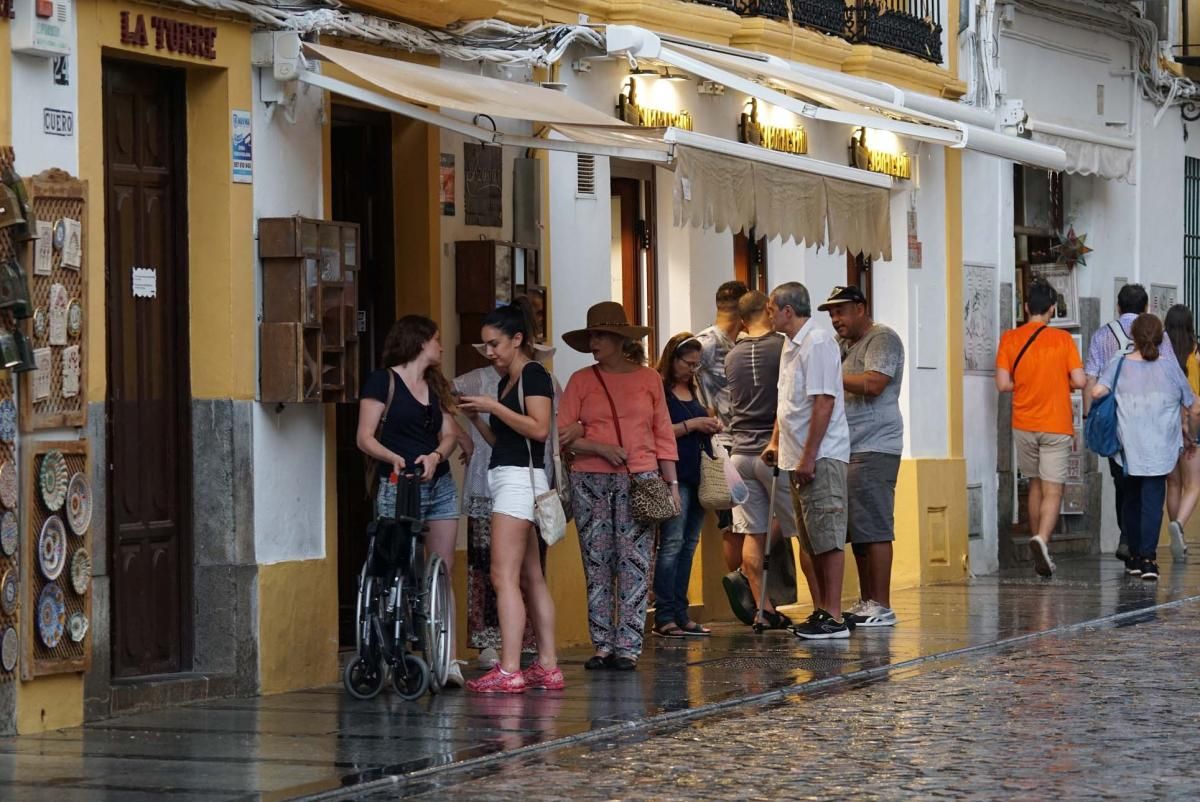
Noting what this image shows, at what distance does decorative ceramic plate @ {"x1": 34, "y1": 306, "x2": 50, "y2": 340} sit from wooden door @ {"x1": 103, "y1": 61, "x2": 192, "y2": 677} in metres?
0.86

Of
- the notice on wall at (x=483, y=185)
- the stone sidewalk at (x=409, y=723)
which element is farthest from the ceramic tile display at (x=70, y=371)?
the notice on wall at (x=483, y=185)

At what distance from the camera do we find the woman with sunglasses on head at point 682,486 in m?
14.3

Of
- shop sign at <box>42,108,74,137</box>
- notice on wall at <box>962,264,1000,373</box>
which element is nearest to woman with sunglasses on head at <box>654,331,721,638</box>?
shop sign at <box>42,108,74,137</box>

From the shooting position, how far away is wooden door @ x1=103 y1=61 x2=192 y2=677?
11438 millimetres

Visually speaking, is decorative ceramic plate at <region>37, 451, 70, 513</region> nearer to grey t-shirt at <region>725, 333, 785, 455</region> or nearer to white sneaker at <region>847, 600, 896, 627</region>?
grey t-shirt at <region>725, 333, 785, 455</region>

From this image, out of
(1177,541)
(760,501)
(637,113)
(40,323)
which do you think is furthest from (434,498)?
(1177,541)

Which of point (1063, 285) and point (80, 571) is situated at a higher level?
point (1063, 285)

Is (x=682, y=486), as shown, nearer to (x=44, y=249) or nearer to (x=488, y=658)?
(x=488, y=658)

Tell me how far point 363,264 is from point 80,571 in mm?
3362

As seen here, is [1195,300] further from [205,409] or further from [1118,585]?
[205,409]

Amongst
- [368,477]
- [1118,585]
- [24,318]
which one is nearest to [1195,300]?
[1118,585]

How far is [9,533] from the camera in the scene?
10234mm

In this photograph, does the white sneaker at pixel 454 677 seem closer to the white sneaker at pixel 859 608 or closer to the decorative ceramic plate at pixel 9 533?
the decorative ceramic plate at pixel 9 533

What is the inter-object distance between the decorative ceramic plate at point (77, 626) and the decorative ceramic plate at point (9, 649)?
318 mm
